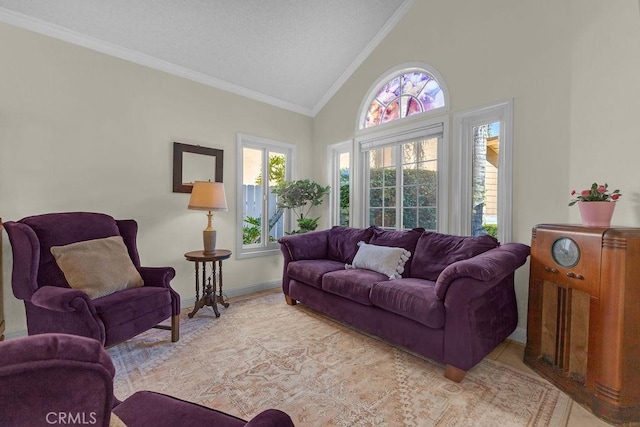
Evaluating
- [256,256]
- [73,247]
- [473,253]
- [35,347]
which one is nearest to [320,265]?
[256,256]

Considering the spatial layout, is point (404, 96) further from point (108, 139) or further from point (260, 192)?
point (108, 139)

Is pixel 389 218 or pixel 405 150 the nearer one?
pixel 405 150

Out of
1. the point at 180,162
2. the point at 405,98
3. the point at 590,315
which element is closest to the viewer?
the point at 590,315

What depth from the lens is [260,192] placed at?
416 centimetres

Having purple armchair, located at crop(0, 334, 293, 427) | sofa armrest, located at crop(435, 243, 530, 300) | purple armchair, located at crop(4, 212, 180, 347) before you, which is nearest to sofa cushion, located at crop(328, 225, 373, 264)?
sofa armrest, located at crop(435, 243, 530, 300)

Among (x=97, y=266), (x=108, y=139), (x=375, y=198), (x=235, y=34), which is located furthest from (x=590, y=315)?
(x=108, y=139)

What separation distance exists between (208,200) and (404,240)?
2.07 metres

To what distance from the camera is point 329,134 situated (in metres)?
4.42

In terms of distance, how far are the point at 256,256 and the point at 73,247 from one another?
82.2 inches

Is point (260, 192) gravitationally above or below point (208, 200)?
above

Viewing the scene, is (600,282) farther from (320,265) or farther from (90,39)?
(90,39)

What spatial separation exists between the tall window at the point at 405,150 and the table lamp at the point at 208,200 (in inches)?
73.6

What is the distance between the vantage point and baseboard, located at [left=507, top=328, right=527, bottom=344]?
97.7 inches

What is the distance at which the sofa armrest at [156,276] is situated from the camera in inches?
97.7
